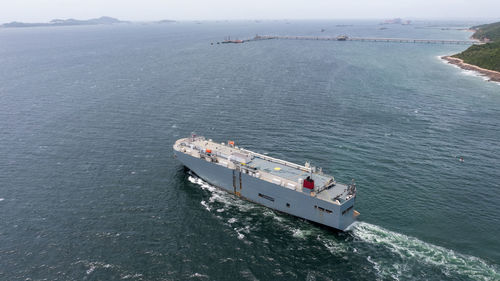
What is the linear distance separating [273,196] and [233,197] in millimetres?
9456

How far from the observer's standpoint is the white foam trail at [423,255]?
45.2 meters

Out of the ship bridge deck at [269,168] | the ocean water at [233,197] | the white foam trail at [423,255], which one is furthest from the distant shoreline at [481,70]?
the white foam trail at [423,255]

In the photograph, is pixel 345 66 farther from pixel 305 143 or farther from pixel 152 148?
pixel 152 148

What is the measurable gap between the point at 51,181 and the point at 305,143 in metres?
57.9

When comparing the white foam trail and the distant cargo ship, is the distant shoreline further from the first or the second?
the distant cargo ship

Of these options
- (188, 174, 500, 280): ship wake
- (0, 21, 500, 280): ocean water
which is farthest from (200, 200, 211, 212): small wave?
(0, 21, 500, 280): ocean water

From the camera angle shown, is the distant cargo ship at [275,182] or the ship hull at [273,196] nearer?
Answer: the ship hull at [273,196]

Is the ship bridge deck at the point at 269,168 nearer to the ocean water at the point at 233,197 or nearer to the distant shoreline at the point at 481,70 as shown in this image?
the ocean water at the point at 233,197

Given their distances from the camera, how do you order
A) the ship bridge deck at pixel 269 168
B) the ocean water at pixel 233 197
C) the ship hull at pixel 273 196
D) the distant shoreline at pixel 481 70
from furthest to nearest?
the distant shoreline at pixel 481 70
the ship bridge deck at pixel 269 168
the ship hull at pixel 273 196
the ocean water at pixel 233 197

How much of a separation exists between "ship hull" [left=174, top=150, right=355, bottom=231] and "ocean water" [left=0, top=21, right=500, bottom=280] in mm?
2015

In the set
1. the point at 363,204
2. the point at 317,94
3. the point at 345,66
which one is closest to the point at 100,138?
the point at 363,204

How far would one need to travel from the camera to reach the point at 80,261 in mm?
47625

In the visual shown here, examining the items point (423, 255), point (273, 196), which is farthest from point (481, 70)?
point (273, 196)

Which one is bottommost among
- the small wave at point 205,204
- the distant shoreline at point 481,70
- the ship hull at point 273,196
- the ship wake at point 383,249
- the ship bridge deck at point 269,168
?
the ship wake at point 383,249
